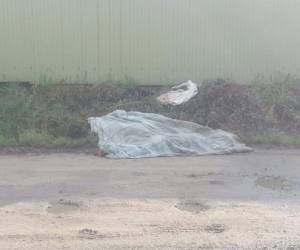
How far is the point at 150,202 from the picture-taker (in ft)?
21.6

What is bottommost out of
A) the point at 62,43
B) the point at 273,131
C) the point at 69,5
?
the point at 273,131

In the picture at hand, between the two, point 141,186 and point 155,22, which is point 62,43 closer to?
point 155,22

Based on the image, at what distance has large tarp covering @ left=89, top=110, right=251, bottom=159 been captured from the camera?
9.15 metres

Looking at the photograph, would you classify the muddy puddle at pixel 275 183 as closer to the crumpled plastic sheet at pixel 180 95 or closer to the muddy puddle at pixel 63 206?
the muddy puddle at pixel 63 206

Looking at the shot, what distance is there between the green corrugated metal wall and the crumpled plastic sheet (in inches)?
21.6

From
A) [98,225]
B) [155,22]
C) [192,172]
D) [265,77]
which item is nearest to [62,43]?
[155,22]

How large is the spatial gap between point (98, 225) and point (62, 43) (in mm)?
6798

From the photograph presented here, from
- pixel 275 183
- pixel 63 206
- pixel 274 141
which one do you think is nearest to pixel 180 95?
pixel 274 141

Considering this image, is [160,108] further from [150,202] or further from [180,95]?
[150,202]

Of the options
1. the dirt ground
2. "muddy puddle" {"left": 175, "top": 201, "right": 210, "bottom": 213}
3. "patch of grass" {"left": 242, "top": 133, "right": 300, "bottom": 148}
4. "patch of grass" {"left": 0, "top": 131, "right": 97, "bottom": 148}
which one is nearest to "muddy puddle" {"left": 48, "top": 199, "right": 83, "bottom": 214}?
the dirt ground

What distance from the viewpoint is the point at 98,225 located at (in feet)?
19.0

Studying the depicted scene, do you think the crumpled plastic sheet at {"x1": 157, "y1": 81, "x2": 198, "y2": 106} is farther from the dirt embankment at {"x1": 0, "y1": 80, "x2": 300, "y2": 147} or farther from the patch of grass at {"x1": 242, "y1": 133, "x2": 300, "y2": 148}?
the patch of grass at {"x1": 242, "y1": 133, "x2": 300, "y2": 148}

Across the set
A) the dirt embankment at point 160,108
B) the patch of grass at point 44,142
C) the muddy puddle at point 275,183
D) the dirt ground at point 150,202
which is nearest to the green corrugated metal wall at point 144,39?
the dirt embankment at point 160,108

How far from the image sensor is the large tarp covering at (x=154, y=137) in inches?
360
